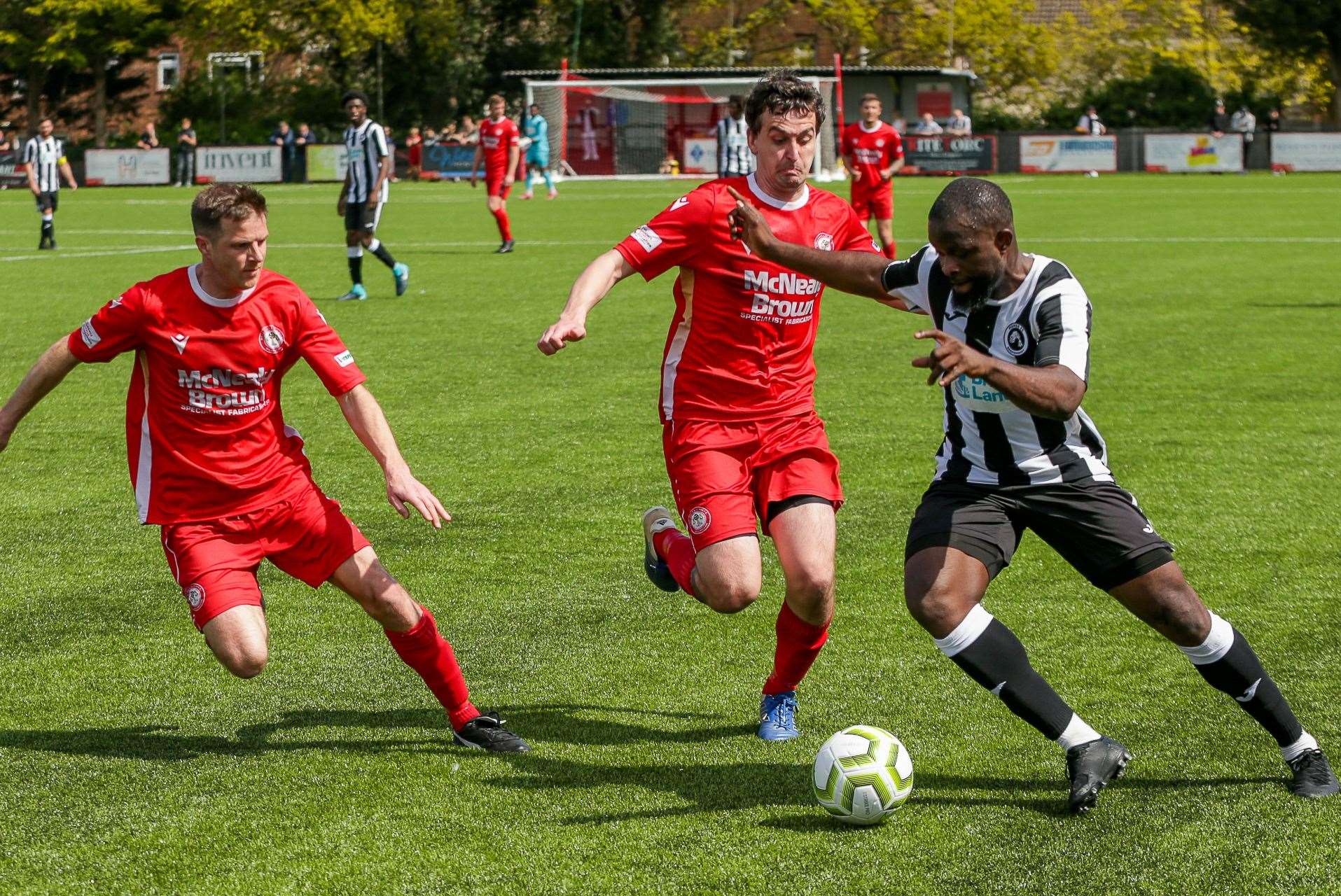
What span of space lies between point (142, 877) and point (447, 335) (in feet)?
35.2

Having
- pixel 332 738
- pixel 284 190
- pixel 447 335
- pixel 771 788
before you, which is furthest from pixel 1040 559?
pixel 284 190

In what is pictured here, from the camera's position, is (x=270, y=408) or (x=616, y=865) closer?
(x=616, y=865)

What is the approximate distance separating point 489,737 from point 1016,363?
198 centimetres

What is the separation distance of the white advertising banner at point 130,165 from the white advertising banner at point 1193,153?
27787 millimetres

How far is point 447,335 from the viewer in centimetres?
1467

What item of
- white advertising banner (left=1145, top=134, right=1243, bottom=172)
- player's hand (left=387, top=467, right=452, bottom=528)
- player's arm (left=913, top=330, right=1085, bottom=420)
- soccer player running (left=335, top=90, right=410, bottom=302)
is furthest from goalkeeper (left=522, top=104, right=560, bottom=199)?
player's arm (left=913, top=330, right=1085, bottom=420)

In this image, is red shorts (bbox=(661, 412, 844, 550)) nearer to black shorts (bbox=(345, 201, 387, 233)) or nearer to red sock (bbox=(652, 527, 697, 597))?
red sock (bbox=(652, 527, 697, 597))

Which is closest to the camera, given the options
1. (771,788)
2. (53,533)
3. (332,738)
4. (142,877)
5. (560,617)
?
(142,877)

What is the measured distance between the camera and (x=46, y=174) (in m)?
24.2

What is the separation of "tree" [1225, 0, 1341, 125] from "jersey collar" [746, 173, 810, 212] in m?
54.5

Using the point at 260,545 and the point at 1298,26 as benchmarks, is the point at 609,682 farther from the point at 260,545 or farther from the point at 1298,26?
the point at 1298,26

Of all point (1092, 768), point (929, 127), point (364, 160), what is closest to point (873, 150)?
point (364, 160)

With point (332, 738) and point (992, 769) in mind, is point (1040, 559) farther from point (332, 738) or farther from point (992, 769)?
point (332, 738)

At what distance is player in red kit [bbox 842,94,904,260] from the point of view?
21.2 meters
